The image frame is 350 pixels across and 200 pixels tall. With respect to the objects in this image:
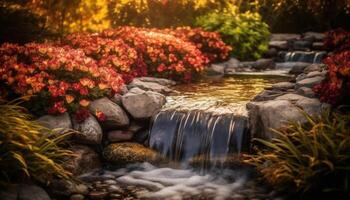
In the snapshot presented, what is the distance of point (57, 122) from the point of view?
609 centimetres

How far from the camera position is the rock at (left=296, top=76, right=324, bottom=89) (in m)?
6.76

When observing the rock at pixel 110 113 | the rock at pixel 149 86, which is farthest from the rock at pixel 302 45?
the rock at pixel 110 113

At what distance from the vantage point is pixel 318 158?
4738 mm

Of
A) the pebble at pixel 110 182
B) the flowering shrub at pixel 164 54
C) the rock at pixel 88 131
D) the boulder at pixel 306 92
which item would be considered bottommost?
the pebble at pixel 110 182

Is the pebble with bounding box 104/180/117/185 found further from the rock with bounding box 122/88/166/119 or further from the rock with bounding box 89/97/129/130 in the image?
the rock with bounding box 122/88/166/119

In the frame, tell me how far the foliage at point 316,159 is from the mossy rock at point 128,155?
180 cm

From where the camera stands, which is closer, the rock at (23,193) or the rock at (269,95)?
the rock at (23,193)

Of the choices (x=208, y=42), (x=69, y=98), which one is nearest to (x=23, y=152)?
(x=69, y=98)

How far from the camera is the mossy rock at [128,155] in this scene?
647cm

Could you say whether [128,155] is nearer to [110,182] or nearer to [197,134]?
Result: [110,182]

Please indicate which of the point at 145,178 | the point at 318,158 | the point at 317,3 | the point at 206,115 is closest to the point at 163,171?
the point at 145,178

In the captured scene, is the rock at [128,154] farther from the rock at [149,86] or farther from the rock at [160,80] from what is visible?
the rock at [160,80]

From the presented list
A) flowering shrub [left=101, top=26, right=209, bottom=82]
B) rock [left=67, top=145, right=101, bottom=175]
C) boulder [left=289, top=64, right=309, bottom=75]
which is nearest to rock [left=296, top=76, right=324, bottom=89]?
flowering shrub [left=101, top=26, right=209, bottom=82]

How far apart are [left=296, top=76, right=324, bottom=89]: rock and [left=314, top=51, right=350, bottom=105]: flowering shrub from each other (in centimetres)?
32
